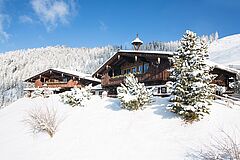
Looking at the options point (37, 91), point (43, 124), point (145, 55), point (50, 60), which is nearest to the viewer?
point (43, 124)

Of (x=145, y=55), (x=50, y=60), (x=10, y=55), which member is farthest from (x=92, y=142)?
(x=10, y=55)

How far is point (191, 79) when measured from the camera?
1744 centimetres

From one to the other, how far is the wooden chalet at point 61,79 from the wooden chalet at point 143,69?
6.80 meters

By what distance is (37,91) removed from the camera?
1485 inches

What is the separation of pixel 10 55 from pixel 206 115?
151914 mm

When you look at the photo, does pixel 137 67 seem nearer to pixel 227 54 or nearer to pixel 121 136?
pixel 121 136

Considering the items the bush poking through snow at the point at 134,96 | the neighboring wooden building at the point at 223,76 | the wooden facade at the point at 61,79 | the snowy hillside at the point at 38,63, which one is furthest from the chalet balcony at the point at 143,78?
the snowy hillside at the point at 38,63

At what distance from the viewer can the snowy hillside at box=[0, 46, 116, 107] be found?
4498 inches

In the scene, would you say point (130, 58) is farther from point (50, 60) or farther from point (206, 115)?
point (50, 60)

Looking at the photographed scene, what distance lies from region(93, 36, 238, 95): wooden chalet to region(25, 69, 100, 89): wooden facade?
24.7 ft

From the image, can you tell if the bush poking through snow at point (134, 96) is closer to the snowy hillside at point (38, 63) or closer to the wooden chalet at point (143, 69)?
the wooden chalet at point (143, 69)

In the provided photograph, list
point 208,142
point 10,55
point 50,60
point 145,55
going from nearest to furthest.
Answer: point 208,142 → point 145,55 → point 50,60 → point 10,55

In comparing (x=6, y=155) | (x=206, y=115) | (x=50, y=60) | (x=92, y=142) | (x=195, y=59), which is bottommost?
(x=6, y=155)

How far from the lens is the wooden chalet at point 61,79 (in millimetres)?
42750
